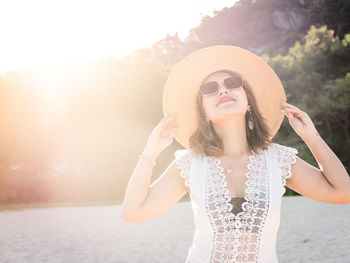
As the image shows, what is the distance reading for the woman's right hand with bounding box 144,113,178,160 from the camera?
2227 mm

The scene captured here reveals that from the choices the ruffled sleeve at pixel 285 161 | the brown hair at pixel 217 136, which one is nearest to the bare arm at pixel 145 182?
the brown hair at pixel 217 136

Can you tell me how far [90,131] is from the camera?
1877cm

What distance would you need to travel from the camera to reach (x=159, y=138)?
2303 millimetres

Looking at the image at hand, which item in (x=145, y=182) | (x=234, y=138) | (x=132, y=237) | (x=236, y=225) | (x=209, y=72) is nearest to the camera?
(x=236, y=225)

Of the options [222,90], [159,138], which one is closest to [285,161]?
[222,90]

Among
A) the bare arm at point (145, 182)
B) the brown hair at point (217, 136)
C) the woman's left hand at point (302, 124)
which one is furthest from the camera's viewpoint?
the brown hair at point (217, 136)

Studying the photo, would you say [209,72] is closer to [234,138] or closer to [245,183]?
[234,138]

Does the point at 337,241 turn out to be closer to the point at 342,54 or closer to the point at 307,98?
the point at 307,98

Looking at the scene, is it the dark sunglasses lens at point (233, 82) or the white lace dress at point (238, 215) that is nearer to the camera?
the white lace dress at point (238, 215)

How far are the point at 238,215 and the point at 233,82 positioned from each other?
847mm

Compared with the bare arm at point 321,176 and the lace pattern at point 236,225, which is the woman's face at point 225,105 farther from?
the lace pattern at point 236,225

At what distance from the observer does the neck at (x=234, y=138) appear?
2.41 m

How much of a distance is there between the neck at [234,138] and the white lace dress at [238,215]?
207 millimetres

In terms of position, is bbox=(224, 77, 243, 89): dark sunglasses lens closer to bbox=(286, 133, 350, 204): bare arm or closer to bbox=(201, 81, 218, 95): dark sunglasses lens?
bbox=(201, 81, 218, 95): dark sunglasses lens
